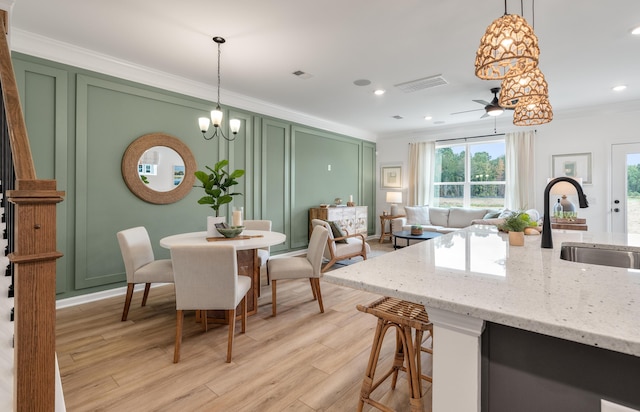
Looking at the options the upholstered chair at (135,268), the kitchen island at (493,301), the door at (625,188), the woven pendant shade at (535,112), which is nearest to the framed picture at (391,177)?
the door at (625,188)

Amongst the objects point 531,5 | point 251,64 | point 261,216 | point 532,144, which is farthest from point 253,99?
point 532,144

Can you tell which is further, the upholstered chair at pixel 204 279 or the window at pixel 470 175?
the window at pixel 470 175

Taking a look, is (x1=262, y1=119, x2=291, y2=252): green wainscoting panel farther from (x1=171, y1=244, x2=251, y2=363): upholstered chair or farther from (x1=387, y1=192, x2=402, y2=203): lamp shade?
(x1=171, y1=244, x2=251, y2=363): upholstered chair

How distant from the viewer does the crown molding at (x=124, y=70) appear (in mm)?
3076

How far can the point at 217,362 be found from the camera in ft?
7.34

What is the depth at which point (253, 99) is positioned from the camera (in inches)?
200

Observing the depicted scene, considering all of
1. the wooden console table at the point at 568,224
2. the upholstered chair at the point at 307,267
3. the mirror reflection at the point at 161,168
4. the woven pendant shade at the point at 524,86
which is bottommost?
the upholstered chair at the point at 307,267

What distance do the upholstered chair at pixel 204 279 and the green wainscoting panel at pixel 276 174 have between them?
306cm

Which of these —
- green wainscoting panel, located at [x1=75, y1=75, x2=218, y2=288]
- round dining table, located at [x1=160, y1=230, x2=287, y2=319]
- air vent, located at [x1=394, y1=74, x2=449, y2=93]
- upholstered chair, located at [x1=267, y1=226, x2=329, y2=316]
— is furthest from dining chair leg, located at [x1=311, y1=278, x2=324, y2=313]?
air vent, located at [x1=394, y1=74, x2=449, y2=93]

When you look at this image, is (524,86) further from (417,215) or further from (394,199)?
(394,199)

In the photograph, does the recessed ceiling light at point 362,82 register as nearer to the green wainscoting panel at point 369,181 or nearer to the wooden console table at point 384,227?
the green wainscoting panel at point 369,181

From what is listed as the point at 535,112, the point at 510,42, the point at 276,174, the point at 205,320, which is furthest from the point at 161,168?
the point at 535,112

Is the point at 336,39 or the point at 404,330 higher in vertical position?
the point at 336,39

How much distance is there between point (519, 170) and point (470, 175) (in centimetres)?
103
